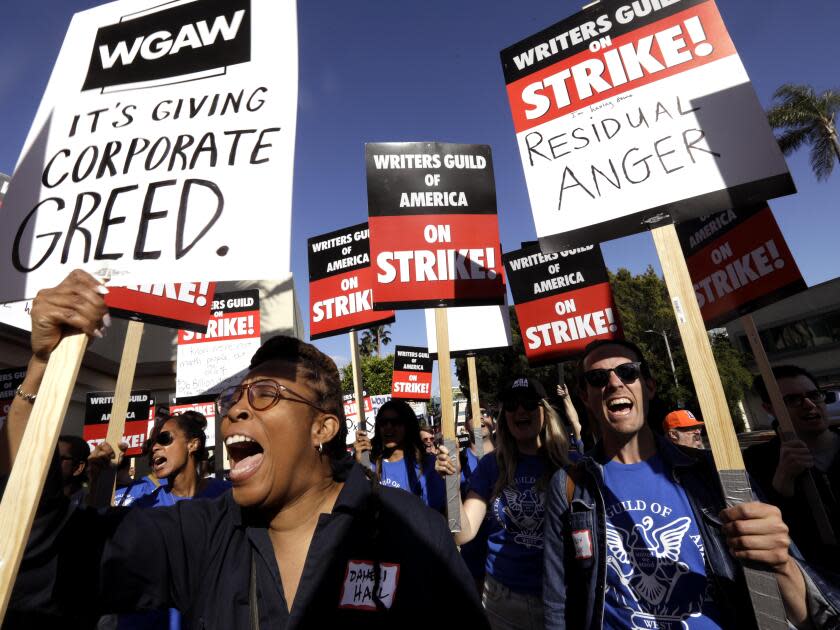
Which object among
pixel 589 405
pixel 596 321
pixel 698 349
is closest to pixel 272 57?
pixel 698 349

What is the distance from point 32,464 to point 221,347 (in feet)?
18.8

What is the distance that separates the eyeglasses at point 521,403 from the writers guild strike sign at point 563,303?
1.39m

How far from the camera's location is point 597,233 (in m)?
2.18

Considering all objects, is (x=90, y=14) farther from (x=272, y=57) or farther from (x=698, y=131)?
(x=698, y=131)

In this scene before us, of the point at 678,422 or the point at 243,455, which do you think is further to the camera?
the point at 678,422

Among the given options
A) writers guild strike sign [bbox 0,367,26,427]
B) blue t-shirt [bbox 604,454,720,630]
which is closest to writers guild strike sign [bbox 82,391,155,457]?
writers guild strike sign [bbox 0,367,26,427]

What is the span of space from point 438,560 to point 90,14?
2.81 metres

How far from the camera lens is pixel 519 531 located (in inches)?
114

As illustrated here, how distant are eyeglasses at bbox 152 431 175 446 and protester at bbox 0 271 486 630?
2171 millimetres

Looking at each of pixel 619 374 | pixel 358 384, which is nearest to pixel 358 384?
pixel 358 384

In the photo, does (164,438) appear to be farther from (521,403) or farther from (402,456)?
(521,403)

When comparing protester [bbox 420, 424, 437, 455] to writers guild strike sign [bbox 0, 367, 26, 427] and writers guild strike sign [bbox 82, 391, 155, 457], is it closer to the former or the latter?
writers guild strike sign [bbox 82, 391, 155, 457]

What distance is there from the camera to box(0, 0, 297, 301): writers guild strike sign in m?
1.69

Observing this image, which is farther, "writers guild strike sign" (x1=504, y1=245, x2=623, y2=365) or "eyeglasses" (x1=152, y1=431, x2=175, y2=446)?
"writers guild strike sign" (x1=504, y1=245, x2=623, y2=365)
